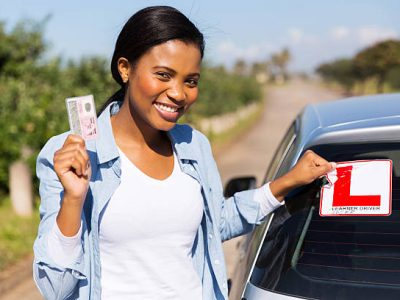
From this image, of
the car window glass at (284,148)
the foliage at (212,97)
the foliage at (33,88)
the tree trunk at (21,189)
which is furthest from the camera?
the foliage at (212,97)

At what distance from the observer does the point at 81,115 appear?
1.71 m

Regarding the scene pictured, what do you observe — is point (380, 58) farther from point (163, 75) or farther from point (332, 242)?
point (163, 75)

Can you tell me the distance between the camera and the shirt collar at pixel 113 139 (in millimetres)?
1857

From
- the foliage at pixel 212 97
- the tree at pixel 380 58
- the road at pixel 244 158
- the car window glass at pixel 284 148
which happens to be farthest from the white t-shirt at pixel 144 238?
the tree at pixel 380 58

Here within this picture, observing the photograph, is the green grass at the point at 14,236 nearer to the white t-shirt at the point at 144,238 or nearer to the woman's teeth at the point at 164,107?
the white t-shirt at the point at 144,238

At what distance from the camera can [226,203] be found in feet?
7.36

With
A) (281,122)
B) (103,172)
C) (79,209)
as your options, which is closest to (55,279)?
(79,209)

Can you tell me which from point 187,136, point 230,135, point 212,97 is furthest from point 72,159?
point 212,97

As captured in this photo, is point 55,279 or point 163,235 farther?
point 163,235

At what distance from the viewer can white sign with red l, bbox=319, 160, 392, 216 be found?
1.98m

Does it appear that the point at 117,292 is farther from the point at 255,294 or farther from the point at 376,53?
the point at 376,53

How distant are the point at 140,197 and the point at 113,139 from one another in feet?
0.69

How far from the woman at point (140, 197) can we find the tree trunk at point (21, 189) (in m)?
5.41

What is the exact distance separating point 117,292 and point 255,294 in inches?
16.5
